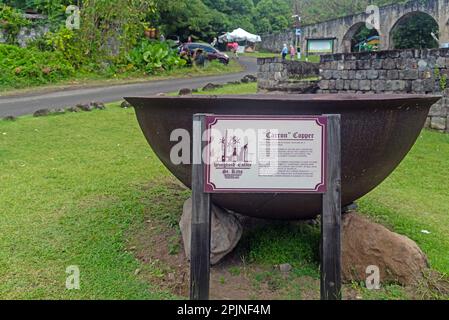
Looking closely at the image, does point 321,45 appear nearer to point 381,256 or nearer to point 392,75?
point 392,75

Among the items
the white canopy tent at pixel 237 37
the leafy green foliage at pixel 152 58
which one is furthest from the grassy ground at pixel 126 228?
the white canopy tent at pixel 237 37

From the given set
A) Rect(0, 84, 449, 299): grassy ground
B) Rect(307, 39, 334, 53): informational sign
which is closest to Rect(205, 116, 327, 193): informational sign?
Rect(0, 84, 449, 299): grassy ground

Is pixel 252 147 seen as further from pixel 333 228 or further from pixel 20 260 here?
pixel 20 260

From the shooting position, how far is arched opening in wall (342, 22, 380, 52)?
24984 millimetres

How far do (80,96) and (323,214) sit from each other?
1122 cm

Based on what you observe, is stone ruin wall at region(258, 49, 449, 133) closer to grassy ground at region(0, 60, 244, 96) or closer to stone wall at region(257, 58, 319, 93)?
stone wall at region(257, 58, 319, 93)

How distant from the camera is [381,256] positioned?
316cm

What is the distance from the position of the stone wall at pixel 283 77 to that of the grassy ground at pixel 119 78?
574 centimetres

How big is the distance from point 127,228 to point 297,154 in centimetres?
198

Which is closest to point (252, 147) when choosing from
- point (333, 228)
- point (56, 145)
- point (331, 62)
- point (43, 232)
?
point (333, 228)

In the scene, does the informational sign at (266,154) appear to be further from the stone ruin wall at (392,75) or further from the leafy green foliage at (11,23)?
the leafy green foliage at (11,23)

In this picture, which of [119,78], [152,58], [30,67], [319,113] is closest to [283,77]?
[119,78]

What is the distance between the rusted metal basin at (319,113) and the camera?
2.69 m

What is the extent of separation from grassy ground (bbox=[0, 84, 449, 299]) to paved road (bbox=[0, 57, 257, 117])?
4137 mm
